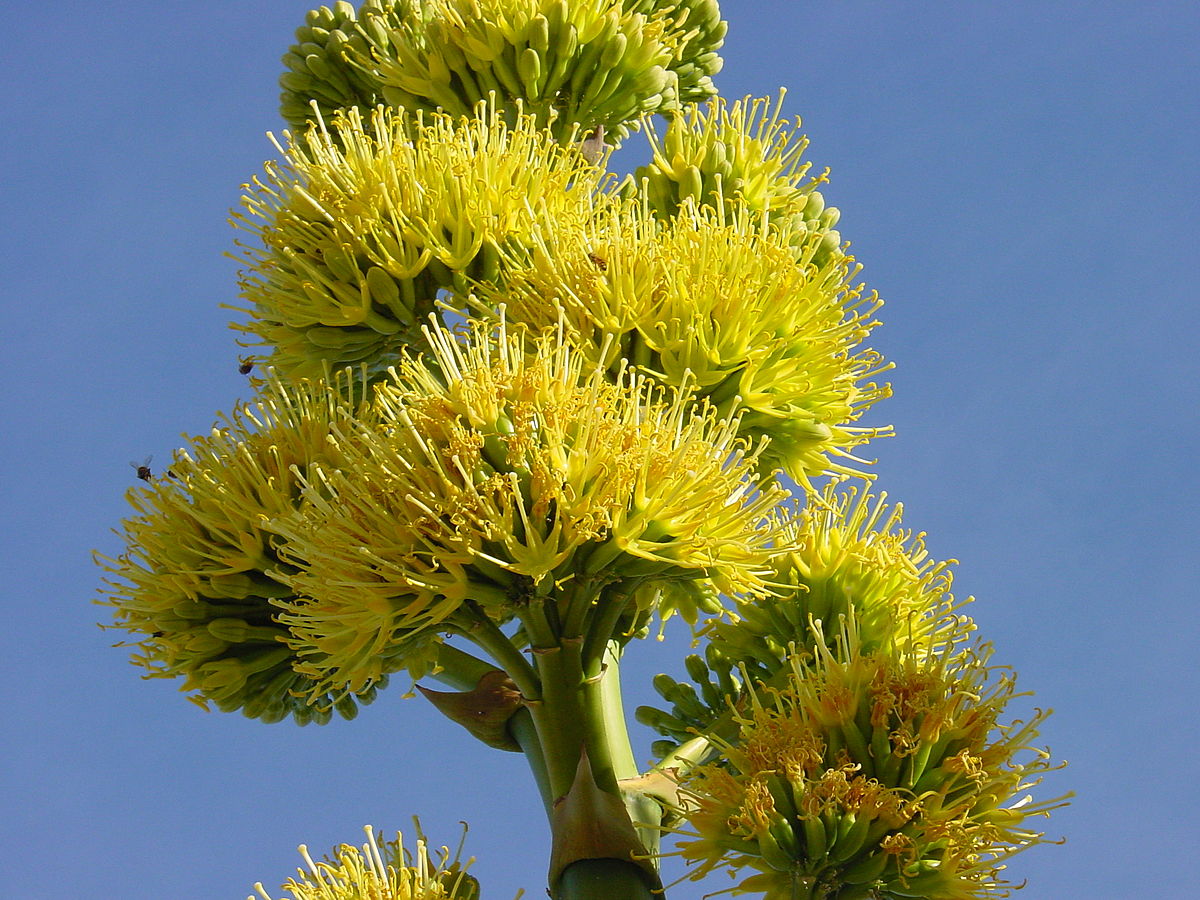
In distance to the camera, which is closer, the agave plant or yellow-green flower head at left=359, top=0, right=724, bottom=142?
the agave plant

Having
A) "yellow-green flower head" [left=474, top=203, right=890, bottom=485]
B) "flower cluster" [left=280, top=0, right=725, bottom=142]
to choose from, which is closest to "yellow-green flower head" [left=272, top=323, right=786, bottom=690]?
"yellow-green flower head" [left=474, top=203, right=890, bottom=485]

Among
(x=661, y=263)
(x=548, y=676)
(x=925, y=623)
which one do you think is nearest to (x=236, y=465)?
(x=548, y=676)

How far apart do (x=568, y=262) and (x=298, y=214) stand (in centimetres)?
110

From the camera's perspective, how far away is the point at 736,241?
437cm

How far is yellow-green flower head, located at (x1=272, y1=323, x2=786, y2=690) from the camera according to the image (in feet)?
11.7

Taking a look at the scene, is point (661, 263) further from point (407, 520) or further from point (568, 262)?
point (407, 520)

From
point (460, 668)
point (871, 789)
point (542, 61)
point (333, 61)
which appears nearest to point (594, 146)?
point (542, 61)

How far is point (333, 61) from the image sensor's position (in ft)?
19.5

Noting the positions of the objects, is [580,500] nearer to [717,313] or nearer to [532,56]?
[717,313]

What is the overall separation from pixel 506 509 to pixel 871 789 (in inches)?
48.7

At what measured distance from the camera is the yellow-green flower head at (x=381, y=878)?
4.27 m

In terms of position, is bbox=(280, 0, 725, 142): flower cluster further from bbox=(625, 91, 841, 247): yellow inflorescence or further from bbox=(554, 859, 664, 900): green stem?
bbox=(554, 859, 664, 900): green stem

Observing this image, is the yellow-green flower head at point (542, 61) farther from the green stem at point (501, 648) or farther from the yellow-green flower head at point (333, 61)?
the green stem at point (501, 648)

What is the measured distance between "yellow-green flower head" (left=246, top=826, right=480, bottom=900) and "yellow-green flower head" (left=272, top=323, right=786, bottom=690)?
83 cm
